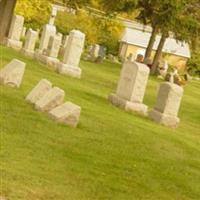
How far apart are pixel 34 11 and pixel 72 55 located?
28927 mm

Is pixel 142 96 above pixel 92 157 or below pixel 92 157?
above

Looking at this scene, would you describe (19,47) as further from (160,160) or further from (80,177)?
(80,177)

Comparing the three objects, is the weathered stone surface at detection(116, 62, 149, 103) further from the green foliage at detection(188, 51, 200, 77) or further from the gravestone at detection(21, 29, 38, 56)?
the green foliage at detection(188, 51, 200, 77)

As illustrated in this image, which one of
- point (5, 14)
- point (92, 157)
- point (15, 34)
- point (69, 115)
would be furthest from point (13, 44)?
point (92, 157)

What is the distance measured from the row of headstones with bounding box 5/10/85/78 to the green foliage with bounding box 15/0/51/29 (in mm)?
17729

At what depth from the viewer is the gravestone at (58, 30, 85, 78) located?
24.2 m

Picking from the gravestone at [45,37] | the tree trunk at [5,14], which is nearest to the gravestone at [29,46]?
the gravestone at [45,37]

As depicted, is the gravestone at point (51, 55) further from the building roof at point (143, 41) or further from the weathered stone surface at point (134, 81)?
the building roof at point (143, 41)

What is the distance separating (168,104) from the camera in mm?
17016

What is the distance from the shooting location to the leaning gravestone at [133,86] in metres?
17.6

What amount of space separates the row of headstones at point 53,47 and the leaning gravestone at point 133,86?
633 cm

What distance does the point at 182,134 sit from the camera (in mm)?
16156

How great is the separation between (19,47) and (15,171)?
76.0 feet

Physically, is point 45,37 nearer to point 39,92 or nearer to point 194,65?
point 39,92
